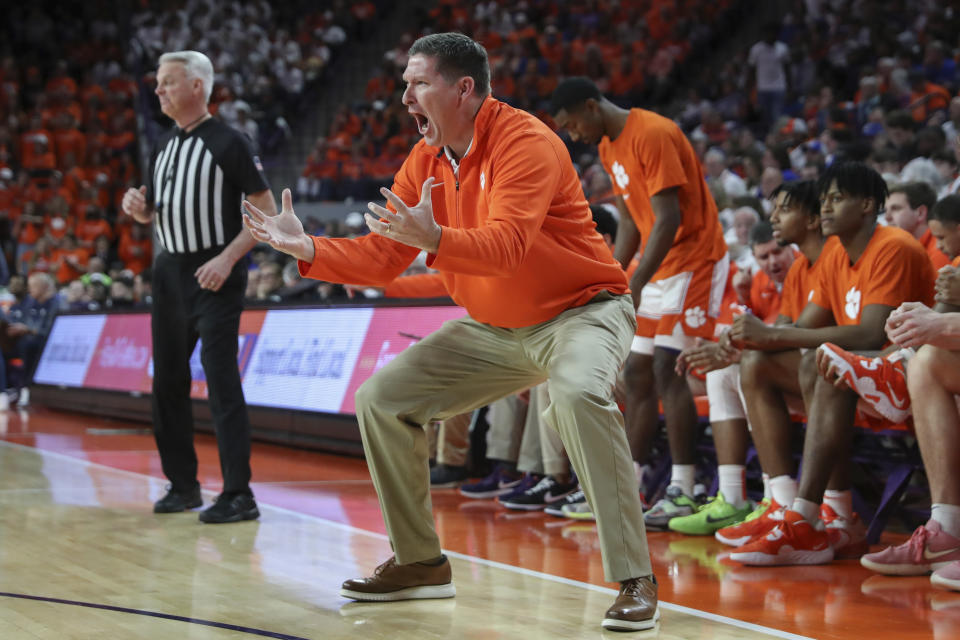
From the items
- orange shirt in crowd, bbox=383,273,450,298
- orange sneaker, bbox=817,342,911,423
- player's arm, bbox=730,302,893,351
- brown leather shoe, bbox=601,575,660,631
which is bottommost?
brown leather shoe, bbox=601,575,660,631

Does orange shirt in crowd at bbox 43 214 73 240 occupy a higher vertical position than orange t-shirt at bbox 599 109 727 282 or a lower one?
lower

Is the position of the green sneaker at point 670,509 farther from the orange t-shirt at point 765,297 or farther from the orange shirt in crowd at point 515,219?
the orange shirt in crowd at point 515,219

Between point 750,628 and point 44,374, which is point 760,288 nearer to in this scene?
point 750,628

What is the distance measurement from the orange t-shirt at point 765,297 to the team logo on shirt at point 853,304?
1345 millimetres

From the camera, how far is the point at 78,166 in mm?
18578

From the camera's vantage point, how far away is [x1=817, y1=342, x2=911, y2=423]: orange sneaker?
3.99 metres

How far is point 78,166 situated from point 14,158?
41.6 inches

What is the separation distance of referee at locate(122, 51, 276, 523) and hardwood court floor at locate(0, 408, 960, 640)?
14.0 inches

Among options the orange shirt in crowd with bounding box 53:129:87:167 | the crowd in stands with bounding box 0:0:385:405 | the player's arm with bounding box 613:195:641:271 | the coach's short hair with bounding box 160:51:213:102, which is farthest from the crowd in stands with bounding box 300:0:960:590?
the orange shirt in crowd with bounding box 53:129:87:167

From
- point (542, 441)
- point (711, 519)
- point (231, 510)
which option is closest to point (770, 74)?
point (542, 441)

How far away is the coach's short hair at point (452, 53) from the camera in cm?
328

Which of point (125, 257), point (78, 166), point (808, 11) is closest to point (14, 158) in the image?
point (78, 166)

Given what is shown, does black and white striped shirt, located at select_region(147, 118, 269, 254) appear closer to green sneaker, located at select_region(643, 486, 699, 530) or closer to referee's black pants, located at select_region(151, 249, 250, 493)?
referee's black pants, located at select_region(151, 249, 250, 493)

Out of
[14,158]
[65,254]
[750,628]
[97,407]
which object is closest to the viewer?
[750,628]
